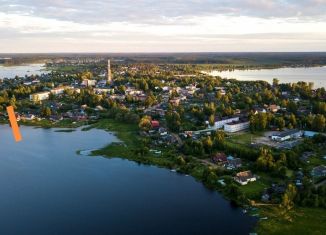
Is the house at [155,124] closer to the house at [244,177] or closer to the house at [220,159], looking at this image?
the house at [220,159]

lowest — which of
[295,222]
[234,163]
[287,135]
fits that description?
[295,222]

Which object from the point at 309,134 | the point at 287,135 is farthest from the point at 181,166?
the point at 309,134

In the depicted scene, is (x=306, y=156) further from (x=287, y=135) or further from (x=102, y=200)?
(x=102, y=200)

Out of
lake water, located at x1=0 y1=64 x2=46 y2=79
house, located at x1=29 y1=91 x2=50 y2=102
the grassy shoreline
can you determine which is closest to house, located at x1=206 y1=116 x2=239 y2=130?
the grassy shoreline

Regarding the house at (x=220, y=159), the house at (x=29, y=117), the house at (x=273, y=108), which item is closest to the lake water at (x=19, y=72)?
the house at (x=29, y=117)

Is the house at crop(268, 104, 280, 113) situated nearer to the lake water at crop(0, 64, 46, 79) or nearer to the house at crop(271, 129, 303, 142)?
the house at crop(271, 129, 303, 142)

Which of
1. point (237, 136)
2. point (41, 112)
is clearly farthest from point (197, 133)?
point (41, 112)

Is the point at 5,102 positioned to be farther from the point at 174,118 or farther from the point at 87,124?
the point at 174,118
